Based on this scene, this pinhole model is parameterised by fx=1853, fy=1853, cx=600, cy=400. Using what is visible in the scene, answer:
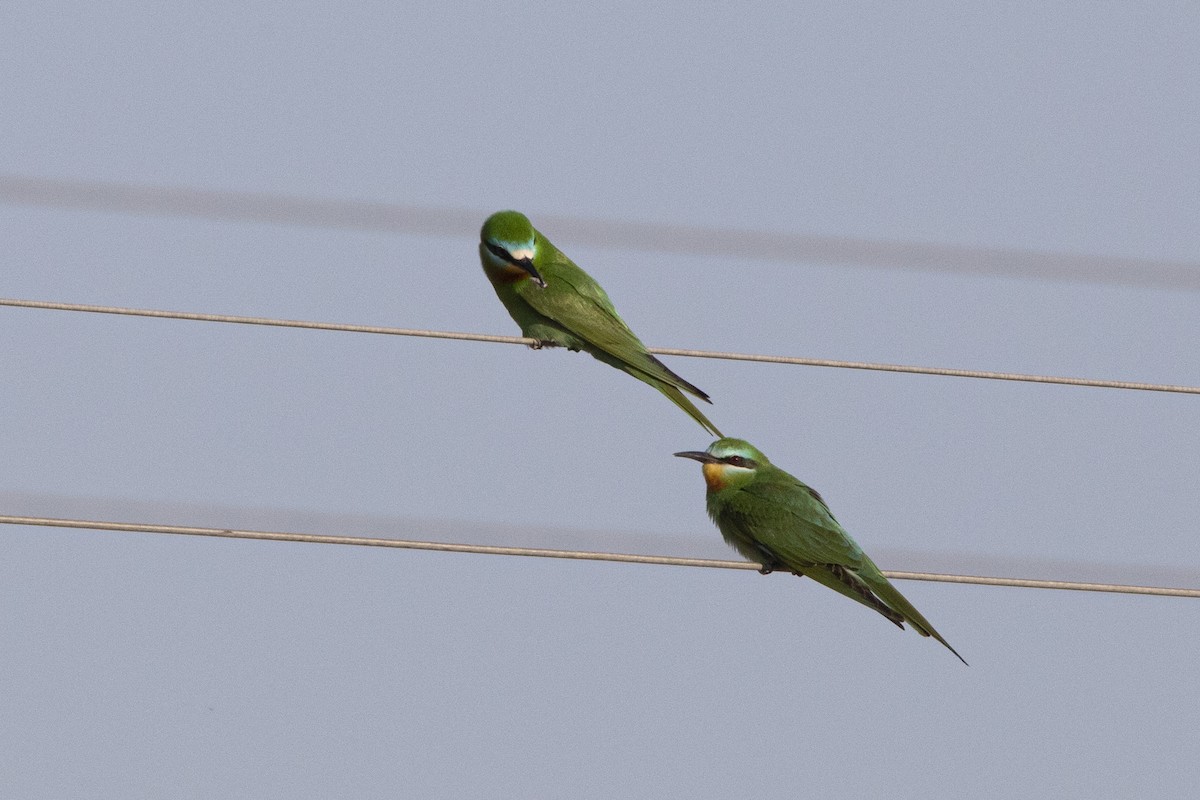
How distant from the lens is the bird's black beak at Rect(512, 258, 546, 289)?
741 centimetres

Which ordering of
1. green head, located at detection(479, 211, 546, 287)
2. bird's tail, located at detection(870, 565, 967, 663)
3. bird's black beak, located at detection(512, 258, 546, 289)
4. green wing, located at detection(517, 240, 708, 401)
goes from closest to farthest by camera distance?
bird's tail, located at detection(870, 565, 967, 663) → green wing, located at detection(517, 240, 708, 401) → bird's black beak, located at detection(512, 258, 546, 289) → green head, located at detection(479, 211, 546, 287)

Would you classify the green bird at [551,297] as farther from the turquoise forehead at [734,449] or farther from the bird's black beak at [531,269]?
the turquoise forehead at [734,449]

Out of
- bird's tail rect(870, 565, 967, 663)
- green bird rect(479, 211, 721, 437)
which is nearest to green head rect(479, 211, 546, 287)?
green bird rect(479, 211, 721, 437)

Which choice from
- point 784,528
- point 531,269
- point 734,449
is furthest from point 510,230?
point 784,528

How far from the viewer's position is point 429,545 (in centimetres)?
450

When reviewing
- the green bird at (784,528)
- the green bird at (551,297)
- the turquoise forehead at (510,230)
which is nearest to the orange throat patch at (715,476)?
the green bird at (784,528)

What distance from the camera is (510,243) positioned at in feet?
24.8

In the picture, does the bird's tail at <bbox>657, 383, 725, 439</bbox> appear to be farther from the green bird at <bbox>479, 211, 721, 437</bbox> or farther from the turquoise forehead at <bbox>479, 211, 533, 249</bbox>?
the turquoise forehead at <bbox>479, 211, 533, 249</bbox>

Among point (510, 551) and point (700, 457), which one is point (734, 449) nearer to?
point (700, 457)

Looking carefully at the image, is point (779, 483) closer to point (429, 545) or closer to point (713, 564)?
point (713, 564)

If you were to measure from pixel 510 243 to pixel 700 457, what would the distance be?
1234 millimetres

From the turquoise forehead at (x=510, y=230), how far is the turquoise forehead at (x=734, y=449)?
1205 millimetres

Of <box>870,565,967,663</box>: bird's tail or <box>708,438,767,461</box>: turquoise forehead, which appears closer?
<box>870,565,967,663</box>: bird's tail

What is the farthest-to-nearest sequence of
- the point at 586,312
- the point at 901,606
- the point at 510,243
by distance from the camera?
the point at 510,243 → the point at 586,312 → the point at 901,606
